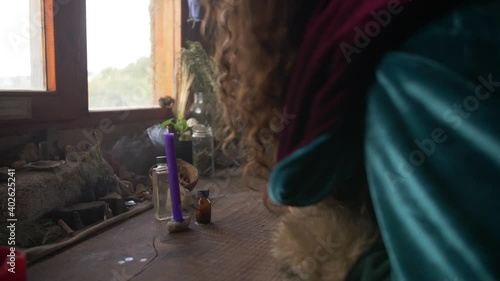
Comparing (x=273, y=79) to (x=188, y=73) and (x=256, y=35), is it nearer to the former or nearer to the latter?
(x=256, y=35)

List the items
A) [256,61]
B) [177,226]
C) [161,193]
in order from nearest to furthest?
[256,61]
[177,226]
[161,193]

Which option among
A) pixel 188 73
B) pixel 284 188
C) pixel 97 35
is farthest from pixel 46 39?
pixel 284 188

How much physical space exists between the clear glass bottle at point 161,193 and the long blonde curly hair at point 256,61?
1.23 feet

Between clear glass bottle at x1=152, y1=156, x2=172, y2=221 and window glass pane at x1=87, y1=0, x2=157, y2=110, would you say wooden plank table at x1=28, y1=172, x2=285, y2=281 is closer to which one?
clear glass bottle at x1=152, y1=156, x2=172, y2=221

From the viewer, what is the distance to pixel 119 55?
1247 millimetres

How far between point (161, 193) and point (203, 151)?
42 centimetres

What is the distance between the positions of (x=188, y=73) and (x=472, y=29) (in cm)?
131

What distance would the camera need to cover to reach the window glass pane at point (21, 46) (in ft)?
2.83

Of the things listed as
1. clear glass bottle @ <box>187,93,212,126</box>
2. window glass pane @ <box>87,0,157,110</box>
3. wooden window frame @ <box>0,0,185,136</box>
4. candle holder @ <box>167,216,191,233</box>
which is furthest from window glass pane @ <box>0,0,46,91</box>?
clear glass bottle @ <box>187,93,212,126</box>

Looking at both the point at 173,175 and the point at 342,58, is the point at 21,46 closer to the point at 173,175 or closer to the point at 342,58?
the point at 173,175

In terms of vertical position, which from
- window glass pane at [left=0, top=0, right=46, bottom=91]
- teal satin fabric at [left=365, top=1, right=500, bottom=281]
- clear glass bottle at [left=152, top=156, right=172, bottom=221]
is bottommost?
clear glass bottle at [left=152, top=156, right=172, bottom=221]

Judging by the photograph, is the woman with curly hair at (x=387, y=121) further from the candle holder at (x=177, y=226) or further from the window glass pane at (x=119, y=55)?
the window glass pane at (x=119, y=55)

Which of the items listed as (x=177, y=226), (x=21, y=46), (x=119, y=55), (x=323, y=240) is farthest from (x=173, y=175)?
(x=119, y=55)

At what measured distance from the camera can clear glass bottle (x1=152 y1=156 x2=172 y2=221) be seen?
845 mm
